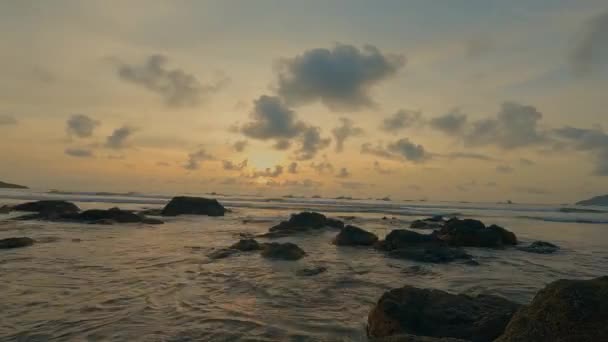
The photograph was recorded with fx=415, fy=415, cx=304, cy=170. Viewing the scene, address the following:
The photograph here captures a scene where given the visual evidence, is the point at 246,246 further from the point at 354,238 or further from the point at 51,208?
the point at 51,208

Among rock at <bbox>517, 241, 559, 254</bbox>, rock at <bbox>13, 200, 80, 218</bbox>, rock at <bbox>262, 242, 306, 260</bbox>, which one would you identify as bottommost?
rock at <bbox>517, 241, 559, 254</bbox>

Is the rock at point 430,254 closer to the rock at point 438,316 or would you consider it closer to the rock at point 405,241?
the rock at point 405,241

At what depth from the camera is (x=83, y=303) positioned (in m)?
10.3

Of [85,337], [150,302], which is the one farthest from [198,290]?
[85,337]

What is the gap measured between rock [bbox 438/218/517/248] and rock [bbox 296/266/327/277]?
13215 mm

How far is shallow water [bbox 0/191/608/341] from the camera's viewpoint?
870 centimetres

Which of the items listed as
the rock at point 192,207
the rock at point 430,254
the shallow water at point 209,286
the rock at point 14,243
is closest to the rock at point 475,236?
the shallow water at point 209,286

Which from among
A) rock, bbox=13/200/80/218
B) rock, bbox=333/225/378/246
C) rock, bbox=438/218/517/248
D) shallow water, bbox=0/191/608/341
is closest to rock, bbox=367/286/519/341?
shallow water, bbox=0/191/608/341

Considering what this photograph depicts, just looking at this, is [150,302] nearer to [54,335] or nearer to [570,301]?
[54,335]

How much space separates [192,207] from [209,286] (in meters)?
38.7

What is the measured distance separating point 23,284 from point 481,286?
1411 cm

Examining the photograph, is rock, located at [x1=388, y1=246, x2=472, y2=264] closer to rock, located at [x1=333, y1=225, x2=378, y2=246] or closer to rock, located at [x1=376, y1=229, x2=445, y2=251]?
rock, located at [x1=376, y1=229, x2=445, y2=251]

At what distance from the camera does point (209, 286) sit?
1266cm

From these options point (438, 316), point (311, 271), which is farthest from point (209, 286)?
point (438, 316)
